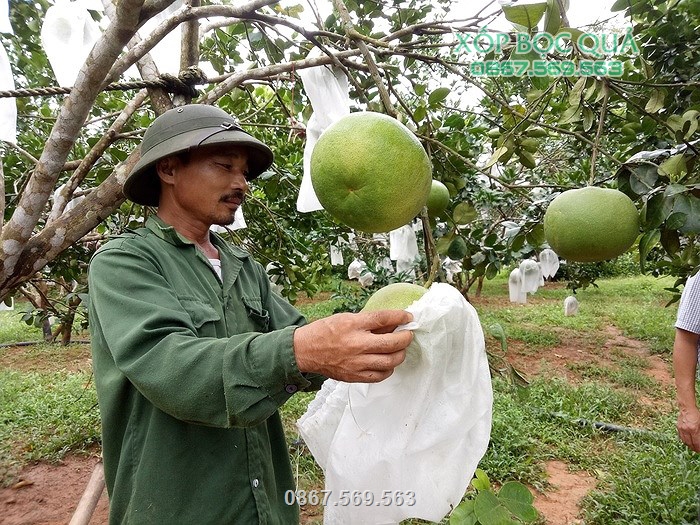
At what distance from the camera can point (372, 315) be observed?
0.77 meters

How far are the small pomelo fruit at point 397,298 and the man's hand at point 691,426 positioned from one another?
5.80 feet

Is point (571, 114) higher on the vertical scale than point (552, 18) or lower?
lower

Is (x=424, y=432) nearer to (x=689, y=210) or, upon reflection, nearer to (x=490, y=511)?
(x=490, y=511)

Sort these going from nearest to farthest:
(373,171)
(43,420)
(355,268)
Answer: (373,171), (43,420), (355,268)

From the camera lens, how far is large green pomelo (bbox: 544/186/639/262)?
1312 millimetres

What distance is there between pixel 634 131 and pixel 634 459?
240cm

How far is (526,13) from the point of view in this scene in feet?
3.71

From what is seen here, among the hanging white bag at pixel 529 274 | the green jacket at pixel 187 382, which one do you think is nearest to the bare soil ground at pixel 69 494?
the green jacket at pixel 187 382

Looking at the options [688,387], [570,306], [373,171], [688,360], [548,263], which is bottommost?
[570,306]

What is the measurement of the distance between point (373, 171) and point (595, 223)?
71 centimetres

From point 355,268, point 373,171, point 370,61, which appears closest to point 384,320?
point 373,171

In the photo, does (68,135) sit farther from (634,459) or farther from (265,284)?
(634,459)

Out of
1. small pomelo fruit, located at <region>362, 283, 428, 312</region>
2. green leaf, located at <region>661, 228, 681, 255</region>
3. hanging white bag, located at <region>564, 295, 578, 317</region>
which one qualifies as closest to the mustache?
small pomelo fruit, located at <region>362, 283, 428, 312</region>

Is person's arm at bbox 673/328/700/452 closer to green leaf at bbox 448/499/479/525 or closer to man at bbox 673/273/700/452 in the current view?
man at bbox 673/273/700/452
